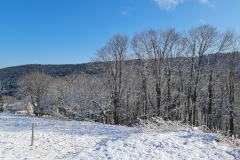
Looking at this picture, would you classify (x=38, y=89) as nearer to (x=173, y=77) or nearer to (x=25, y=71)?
(x=173, y=77)

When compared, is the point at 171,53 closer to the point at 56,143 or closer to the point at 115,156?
the point at 56,143

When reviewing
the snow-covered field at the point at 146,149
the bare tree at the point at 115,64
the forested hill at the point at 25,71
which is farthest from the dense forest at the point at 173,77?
the forested hill at the point at 25,71

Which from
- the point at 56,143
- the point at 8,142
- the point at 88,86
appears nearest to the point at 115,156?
the point at 56,143

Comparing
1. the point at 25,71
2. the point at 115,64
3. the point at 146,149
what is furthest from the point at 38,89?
the point at 25,71

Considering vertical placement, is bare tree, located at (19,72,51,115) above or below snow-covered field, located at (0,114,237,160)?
above

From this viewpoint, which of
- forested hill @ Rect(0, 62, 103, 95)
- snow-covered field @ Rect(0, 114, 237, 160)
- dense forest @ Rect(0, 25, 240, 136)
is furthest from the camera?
forested hill @ Rect(0, 62, 103, 95)

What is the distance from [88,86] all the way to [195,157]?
34.8 m

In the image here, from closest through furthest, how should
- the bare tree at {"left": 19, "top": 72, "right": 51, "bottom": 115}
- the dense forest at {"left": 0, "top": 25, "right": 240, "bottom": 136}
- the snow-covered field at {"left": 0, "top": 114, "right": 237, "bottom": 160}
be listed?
the snow-covered field at {"left": 0, "top": 114, "right": 237, "bottom": 160} < the dense forest at {"left": 0, "top": 25, "right": 240, "bottom": 136} < the bare tree at {"left": 19, "top": 72, "right": 51, "bottom": 115}

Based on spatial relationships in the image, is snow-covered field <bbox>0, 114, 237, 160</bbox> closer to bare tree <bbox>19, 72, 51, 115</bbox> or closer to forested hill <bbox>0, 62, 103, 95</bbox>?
bare tree <bbox>19, 72, 51, 115</bbox>

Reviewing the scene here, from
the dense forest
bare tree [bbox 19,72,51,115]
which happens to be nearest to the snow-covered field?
the dense forest

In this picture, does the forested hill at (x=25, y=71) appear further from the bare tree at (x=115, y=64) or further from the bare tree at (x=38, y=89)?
the bare tree at (x=115, y=64)

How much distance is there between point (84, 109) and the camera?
39031mm

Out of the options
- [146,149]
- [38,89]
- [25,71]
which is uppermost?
[25,71]

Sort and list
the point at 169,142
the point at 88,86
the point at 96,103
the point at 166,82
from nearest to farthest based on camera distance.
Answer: the point at 169,142
the point at 166,82
the point at 96,103
the point at 88,86
